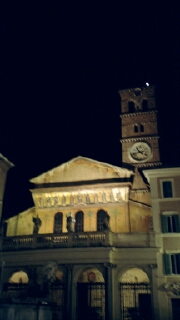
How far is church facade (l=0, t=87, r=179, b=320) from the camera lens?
26.8 metres

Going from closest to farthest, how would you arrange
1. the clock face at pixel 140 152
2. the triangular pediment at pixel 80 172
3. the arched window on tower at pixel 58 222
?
1. the arched window on tower at pixel 58 222
2. the triangular pediment at pixel 80 172
3. the clock face at pixel 140 152

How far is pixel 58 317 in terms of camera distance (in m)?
26.8

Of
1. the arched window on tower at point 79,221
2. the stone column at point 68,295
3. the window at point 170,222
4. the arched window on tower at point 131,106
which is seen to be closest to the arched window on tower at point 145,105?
the arched window on tower at point 131,106

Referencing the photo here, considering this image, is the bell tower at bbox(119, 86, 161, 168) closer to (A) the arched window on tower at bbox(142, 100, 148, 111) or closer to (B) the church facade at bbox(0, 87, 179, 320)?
(A) the arched window on tower at bbox(142, 100, 148, 111)

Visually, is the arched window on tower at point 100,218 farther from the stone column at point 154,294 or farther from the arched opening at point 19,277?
the arched opening at point 19,277

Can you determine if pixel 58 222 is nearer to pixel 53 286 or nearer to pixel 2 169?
pixel 2 169

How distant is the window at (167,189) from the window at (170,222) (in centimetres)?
166

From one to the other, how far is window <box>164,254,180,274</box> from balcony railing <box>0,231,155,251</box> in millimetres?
1592

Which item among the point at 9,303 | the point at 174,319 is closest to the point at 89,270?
the point at 174,319

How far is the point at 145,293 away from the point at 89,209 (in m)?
10.3

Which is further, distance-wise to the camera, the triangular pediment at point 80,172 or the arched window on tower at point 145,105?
the arched window on tower at point 145,105

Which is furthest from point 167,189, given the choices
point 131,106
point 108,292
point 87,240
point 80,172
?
point 131,106

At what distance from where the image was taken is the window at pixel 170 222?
94.4 ft

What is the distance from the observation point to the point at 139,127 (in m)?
46.5
